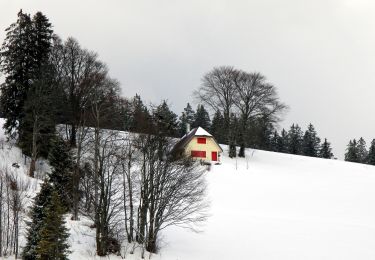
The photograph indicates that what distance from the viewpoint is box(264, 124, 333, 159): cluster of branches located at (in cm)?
9656

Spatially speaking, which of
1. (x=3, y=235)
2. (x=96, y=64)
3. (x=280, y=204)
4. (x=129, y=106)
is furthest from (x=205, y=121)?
(x=3, y=235)

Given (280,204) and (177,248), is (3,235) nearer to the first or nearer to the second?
(177,248)

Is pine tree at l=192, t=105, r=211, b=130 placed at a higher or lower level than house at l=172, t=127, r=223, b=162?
higher

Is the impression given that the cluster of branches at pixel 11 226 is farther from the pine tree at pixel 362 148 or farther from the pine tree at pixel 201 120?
the pine tree at pixel 362 148


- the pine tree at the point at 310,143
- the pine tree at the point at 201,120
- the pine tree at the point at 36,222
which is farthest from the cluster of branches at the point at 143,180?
the pine tree at the point at 310,143

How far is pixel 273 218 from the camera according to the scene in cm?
3300

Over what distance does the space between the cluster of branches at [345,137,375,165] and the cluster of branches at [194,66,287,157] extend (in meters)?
40.3

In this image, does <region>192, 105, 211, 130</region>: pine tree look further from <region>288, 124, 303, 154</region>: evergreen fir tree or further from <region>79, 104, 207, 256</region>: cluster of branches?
<region>79, 104, 207, 256</region>: cluster of branches

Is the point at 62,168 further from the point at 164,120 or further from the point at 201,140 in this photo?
the point at 201,140

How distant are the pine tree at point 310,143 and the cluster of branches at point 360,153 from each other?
7339 millimetres

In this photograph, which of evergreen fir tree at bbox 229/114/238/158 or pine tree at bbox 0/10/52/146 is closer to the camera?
pine tree at bbox 0/10/52/146

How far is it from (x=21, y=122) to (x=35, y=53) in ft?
22.4

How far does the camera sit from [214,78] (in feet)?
196

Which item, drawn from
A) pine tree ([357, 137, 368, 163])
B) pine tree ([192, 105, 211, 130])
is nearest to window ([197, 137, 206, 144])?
pine tree ([192, 105, 211, 130])
